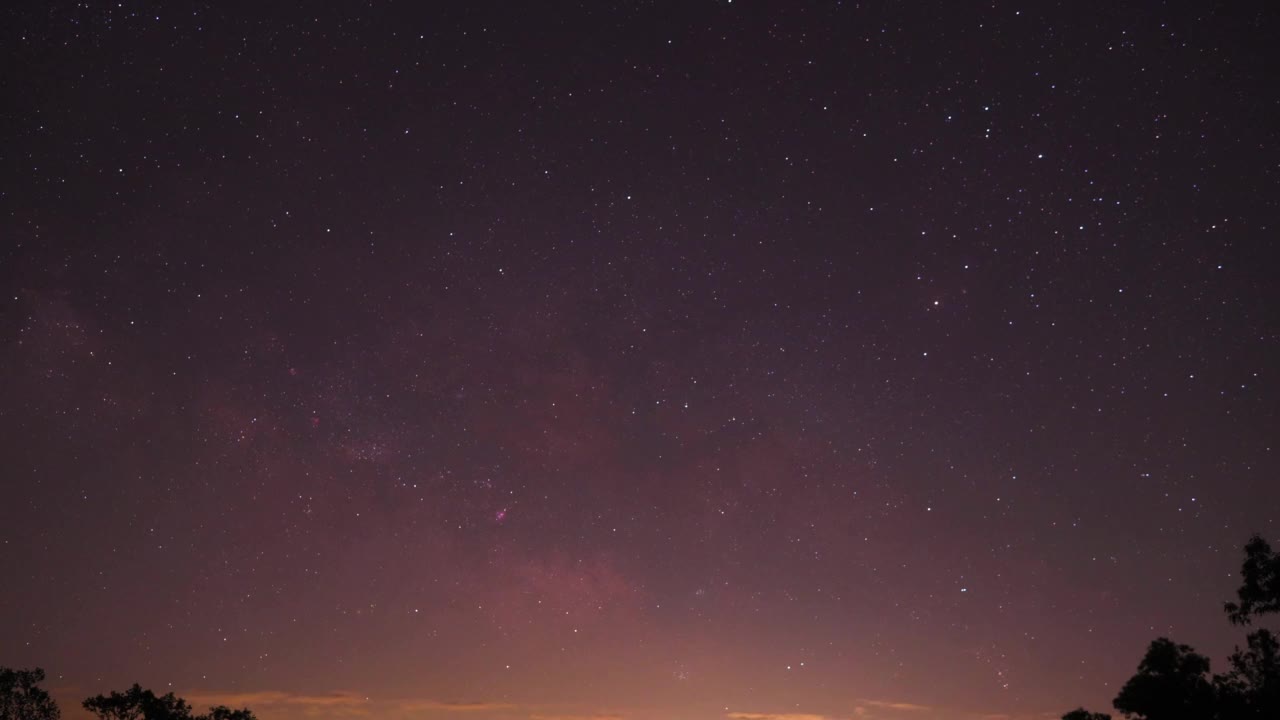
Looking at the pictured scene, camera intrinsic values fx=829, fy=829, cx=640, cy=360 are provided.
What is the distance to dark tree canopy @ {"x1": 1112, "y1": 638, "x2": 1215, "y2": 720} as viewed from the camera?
875 inches

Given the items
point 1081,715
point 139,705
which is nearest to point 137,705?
point 139,705

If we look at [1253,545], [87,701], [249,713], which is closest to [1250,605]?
[1253,545]

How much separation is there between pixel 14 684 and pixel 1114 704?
1669 inches

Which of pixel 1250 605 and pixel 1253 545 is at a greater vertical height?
pixel 1253 545

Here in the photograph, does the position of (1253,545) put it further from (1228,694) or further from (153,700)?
(153,700)

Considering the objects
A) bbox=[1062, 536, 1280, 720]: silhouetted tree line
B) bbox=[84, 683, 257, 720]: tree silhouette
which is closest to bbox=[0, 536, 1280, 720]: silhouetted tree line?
bbox=[1062, 536, 1280, 720]: silhouetted tree line

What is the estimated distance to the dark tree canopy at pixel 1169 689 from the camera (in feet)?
72.9

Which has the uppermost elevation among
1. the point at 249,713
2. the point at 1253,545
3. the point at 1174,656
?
the point at 1253,545

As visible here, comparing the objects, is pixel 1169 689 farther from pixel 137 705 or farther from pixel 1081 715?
pixel 137 705

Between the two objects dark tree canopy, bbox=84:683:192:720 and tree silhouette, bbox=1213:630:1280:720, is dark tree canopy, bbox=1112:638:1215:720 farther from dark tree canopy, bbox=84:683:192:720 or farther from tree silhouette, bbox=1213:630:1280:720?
dark tree canopy, bbox=84:683:192:720

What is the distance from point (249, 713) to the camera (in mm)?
41156

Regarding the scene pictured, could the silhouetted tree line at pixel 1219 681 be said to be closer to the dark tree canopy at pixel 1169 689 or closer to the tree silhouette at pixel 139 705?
the dark tree canopy at pixel 1169 689

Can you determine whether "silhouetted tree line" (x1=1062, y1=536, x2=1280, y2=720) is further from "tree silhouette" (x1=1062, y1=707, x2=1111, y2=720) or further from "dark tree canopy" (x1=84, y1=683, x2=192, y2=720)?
"dark tree canopy" (x1=84, y1=683, x2=192, y2=720)

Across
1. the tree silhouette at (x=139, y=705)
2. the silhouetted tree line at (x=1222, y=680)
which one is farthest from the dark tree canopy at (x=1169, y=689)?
the tree silhouette at (x=139, y=705)
